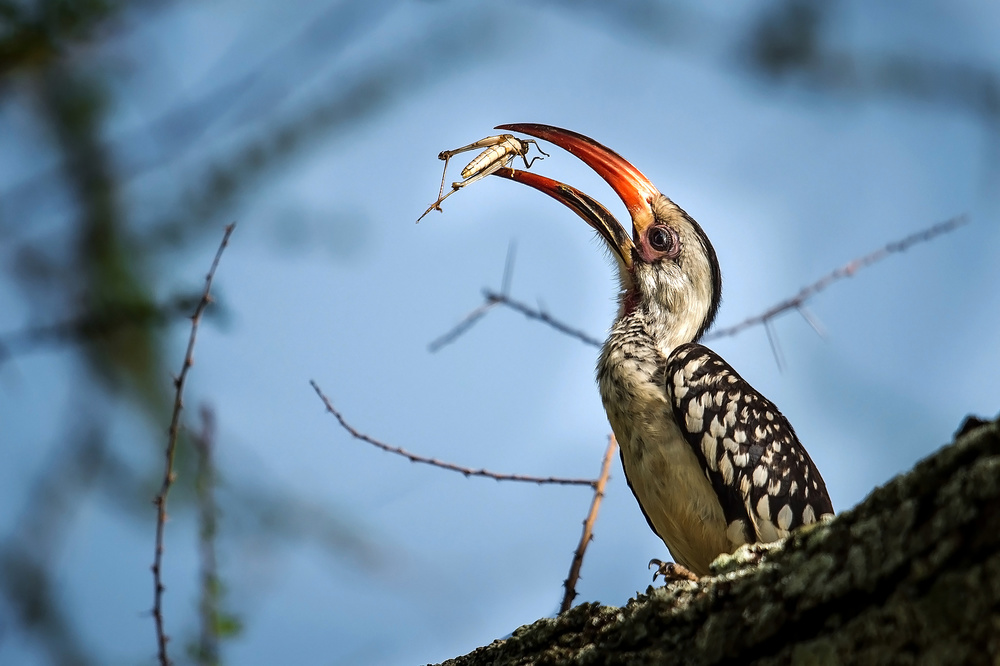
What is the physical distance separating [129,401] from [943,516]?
362cm

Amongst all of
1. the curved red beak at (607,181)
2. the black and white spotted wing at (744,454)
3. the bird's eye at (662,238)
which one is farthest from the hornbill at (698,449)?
the curved red beak at (607,181)

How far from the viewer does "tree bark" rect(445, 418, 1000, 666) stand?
5.36 feet

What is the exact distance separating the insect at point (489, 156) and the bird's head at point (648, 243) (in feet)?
0.30

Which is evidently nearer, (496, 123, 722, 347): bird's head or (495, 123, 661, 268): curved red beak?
(496, 123, 722, 347): bird's head

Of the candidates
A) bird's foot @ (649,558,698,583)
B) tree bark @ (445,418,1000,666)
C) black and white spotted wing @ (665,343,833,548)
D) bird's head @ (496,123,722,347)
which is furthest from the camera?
bird's head @ (496,123,722,347)

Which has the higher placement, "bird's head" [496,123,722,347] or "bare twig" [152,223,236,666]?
"bird's head" [496,123,722,347]

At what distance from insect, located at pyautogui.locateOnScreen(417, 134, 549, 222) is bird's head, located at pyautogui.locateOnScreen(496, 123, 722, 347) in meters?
0.09

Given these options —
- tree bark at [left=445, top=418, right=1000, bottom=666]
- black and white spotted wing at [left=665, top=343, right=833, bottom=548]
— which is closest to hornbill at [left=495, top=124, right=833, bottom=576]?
black and white spotted wing at [left=665, top=343, right=833, bottom=548]

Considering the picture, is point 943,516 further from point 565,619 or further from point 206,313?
point 206,313

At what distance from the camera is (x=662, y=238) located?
561 centimetres

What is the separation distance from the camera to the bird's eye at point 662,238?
559cm

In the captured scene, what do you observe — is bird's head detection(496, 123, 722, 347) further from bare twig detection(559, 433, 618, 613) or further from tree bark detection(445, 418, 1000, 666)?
tree bark detection(445, 418, 1000, 666)

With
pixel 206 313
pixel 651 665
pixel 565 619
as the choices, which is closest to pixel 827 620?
pixel 651 665

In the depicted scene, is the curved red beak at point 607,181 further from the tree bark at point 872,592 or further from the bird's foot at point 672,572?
the tree bark at point 872,592
